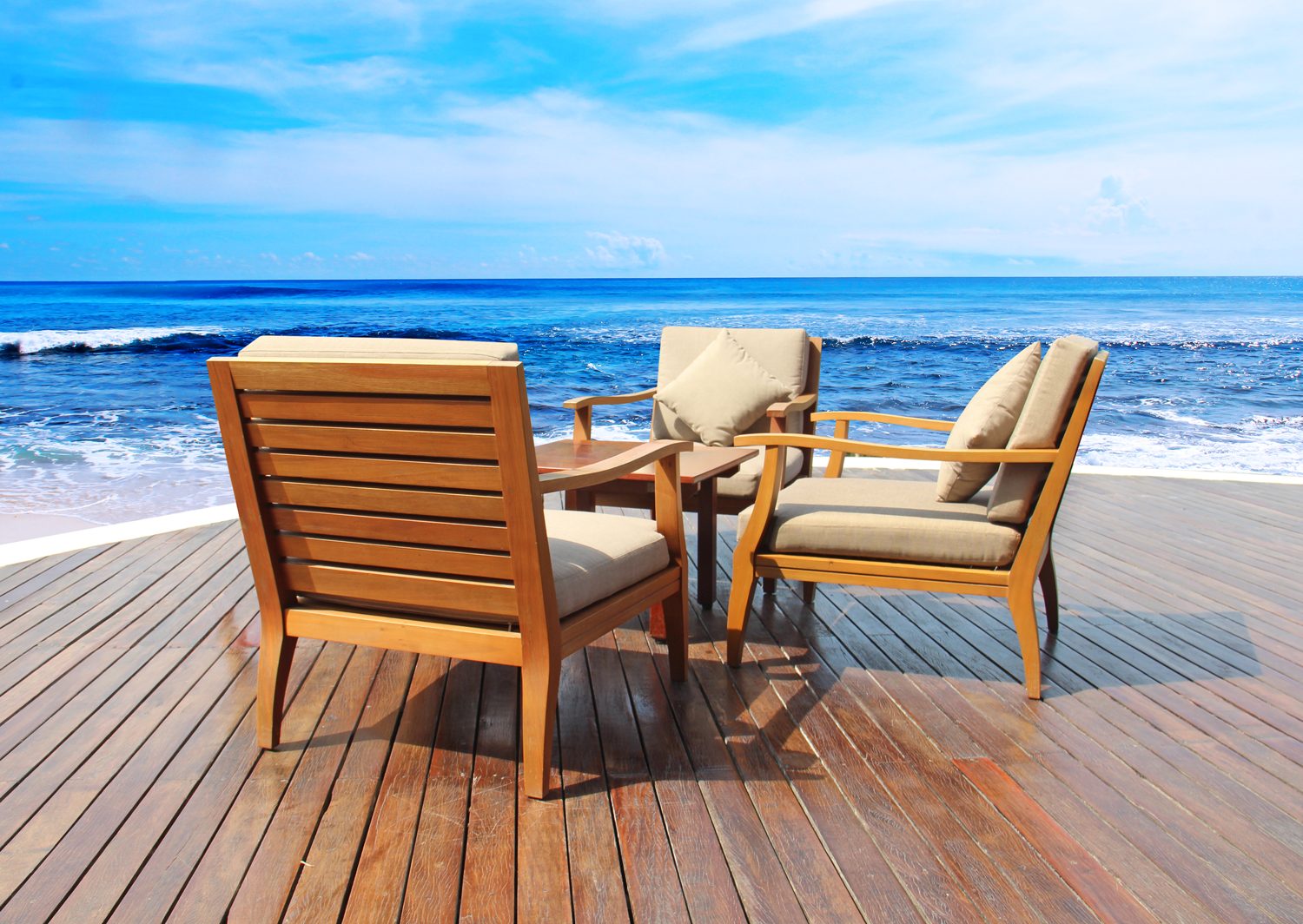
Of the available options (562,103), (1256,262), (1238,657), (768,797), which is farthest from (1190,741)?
(1256,262)

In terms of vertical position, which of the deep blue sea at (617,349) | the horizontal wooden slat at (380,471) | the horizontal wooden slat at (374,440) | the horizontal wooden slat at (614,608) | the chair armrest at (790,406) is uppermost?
the horizontal wooden slat at (374,440)

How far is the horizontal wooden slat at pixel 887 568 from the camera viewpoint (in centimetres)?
219

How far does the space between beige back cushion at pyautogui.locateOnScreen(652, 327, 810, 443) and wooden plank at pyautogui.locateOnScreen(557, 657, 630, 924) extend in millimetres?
1852

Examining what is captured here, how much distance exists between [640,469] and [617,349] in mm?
15818

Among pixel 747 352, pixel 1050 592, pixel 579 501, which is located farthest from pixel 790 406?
pixel 1050 592

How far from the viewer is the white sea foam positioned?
18.0 m

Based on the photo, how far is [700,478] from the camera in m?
2.53

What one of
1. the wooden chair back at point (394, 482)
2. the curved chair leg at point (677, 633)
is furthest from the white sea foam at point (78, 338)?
the curved chair leg at point (677, 633)

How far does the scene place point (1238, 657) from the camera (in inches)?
96.1

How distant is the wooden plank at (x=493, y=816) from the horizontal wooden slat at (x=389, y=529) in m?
0.51

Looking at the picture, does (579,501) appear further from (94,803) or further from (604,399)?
(94,803)

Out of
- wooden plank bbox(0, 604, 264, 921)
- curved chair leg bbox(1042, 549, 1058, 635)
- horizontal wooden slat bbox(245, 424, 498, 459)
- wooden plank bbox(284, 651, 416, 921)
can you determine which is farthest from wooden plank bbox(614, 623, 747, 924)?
curved chair leg bbox(1042, 549, 1058, 635)

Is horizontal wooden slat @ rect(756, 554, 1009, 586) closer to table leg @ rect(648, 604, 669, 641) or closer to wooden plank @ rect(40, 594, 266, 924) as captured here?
table leg @ rect(648, 604, 669, 641)

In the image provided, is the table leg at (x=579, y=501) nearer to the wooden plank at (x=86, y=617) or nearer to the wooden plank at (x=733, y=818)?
the wooden plank at (x=733, y=818)
